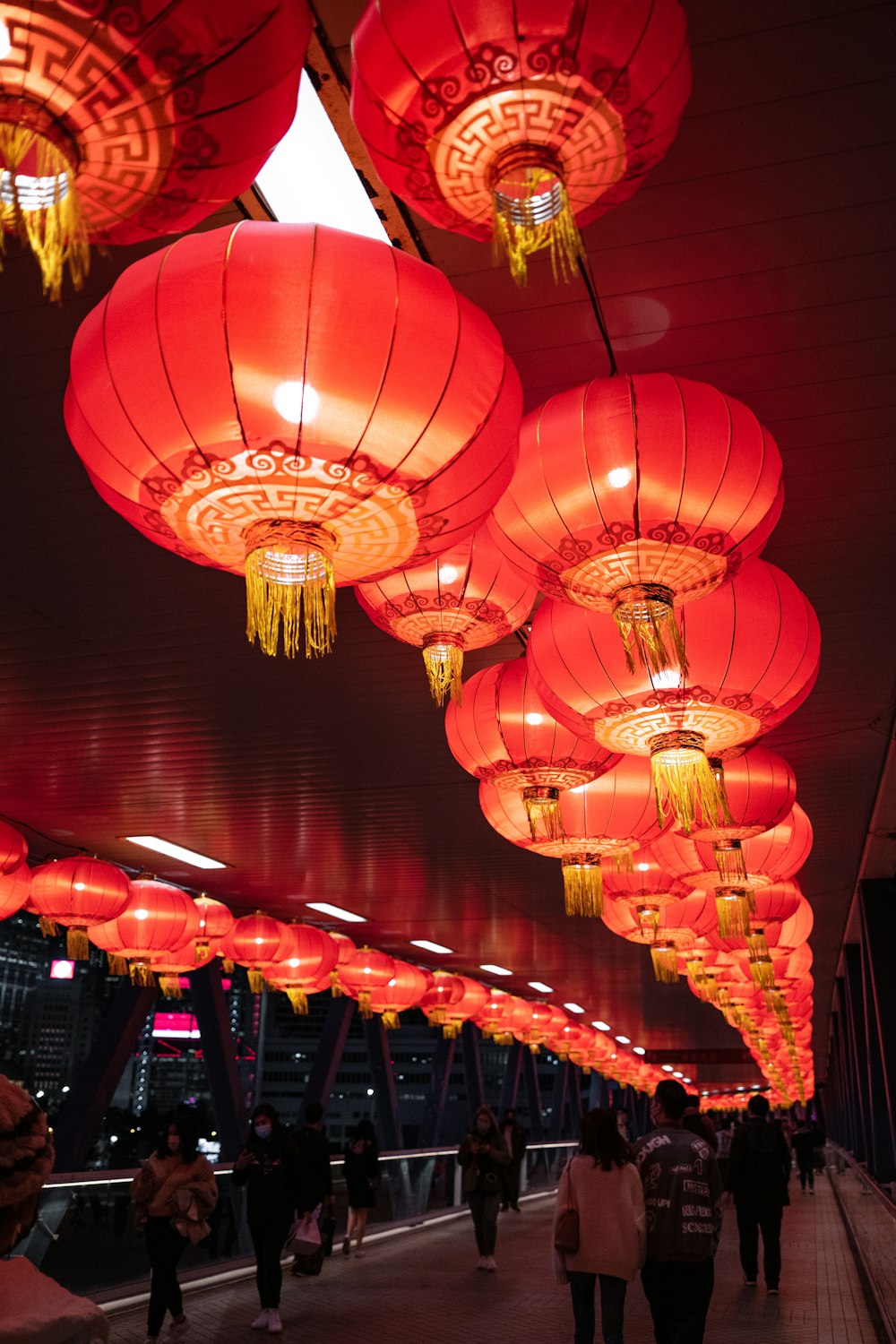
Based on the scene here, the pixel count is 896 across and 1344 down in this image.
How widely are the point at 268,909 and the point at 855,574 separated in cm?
939

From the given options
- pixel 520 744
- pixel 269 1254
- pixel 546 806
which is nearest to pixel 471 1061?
pixel 269 1254

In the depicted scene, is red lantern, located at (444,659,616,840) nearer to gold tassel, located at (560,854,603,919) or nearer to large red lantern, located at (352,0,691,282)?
gold tassel, located at (560,854,603,919)

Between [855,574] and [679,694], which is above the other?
[855,574]

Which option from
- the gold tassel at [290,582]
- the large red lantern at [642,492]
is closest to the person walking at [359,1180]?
the large red lantern at [642,492]

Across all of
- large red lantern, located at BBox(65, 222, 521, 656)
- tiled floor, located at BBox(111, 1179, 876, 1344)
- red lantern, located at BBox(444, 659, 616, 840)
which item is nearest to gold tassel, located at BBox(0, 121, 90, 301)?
large red lantern, located at BBox(65, 222, 521, 656)

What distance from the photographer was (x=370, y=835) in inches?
375

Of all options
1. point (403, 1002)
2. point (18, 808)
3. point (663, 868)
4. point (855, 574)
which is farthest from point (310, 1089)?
point (855, 574)

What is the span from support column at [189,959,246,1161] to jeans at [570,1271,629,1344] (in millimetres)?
10381

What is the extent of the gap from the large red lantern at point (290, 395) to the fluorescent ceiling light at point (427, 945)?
12.8m

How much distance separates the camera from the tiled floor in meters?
6.42

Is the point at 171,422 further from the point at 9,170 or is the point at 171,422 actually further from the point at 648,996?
the point at 648,996

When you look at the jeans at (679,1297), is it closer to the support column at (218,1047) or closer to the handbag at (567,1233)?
the handbag at (567,1233)

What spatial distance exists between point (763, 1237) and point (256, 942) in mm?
5195

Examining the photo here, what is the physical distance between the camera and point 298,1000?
10469 millimetres
